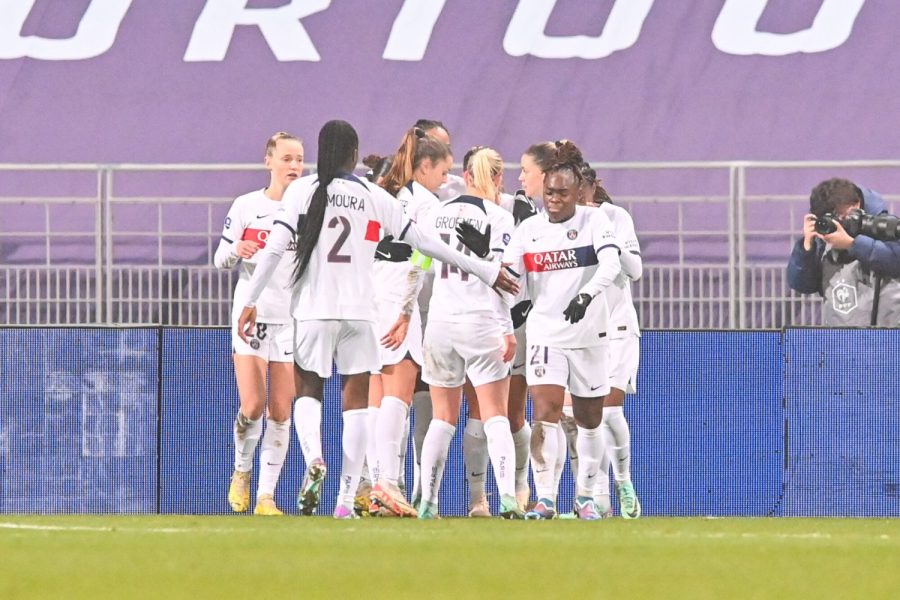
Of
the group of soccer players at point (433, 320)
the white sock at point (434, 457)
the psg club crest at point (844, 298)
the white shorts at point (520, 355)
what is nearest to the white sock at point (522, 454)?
the group of soccer players at point (433, 320)

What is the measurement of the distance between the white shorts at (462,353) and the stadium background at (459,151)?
7.68 feet

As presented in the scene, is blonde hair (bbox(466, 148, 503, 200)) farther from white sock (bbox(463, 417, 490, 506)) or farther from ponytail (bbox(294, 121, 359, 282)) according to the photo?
white sock (bbox(463, 417, 490, 506))

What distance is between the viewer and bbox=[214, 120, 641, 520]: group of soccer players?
→ 865 centimetres

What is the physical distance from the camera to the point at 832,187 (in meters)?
11.4

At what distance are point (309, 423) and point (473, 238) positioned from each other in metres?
1.26

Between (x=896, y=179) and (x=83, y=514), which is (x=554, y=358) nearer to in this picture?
(x=83, y=514)

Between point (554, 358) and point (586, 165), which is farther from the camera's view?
point (586, 165)

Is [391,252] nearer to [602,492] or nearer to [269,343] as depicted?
[269,343]

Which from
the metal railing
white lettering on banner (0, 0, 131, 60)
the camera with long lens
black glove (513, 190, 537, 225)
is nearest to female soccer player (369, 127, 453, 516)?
black glove (513, 190, 537, 225)

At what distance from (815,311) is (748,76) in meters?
3.13

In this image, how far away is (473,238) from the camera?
919cm

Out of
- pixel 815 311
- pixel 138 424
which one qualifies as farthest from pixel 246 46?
pixel 815 311

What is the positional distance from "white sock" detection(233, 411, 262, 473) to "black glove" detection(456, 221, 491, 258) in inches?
80.6

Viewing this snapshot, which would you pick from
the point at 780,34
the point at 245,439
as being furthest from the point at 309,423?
the point at 780,34
